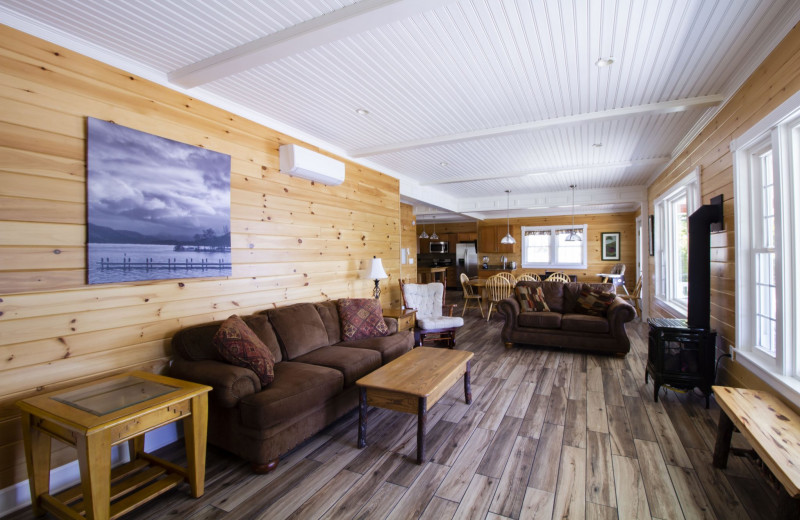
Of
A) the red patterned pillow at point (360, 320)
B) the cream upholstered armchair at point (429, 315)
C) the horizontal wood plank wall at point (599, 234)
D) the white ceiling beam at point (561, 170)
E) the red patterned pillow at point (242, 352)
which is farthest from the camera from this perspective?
the horizontal wood plank wall at point (599, 234)

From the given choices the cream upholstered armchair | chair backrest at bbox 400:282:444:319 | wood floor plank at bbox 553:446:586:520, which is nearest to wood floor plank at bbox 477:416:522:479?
wood floor plank at bbox 553:446:586:520

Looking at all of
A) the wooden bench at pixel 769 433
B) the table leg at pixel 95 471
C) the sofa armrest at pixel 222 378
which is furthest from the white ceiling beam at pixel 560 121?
the table leg at pixel 95 471

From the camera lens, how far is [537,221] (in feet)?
34.4

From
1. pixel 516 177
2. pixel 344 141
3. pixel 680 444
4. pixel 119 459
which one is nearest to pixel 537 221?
pixel 516 177

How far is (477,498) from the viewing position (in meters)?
1.99

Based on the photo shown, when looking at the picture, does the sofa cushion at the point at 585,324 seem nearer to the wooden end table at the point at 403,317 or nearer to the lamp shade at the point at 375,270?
the wooden end table at the point at 403,317

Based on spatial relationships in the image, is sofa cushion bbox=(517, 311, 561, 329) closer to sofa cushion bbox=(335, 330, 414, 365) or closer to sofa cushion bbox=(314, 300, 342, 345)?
sofa cushion bbox=(335, 330, 414, 365)

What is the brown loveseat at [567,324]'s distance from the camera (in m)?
4.61

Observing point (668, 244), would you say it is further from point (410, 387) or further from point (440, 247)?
point (440, 247)

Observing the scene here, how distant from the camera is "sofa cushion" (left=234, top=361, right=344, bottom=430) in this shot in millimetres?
2193

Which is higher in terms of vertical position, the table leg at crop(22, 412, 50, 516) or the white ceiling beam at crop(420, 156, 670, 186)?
the white ceiling beam at crop(420, 156, 670, 186)

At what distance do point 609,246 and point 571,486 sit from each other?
9.04 meters

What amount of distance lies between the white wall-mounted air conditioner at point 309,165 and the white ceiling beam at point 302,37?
1.00m

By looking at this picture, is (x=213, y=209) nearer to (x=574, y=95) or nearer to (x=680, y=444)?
(x=574, y=95)
